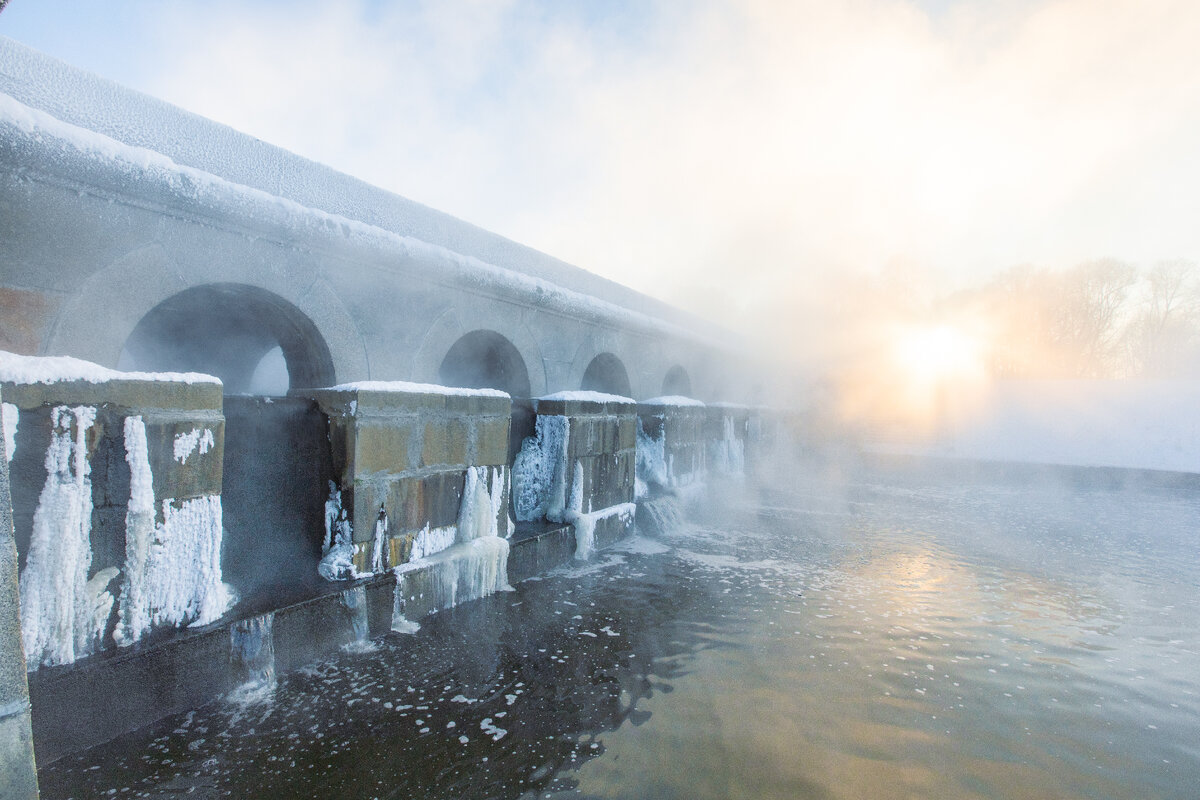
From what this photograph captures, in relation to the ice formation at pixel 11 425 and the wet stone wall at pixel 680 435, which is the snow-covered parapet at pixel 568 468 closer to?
the wet stone wall at pixel 680 435

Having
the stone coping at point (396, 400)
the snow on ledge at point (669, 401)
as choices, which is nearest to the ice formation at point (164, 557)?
the stone coping at point (396, 400)

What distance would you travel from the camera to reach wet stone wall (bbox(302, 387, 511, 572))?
3.37 metres

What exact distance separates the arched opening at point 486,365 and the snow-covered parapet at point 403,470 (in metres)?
3.22

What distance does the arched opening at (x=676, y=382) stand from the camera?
1255 centimetres

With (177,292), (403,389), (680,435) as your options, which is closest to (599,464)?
(680,435)

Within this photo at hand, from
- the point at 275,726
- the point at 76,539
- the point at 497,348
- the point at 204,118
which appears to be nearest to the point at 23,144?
the point at 204,118

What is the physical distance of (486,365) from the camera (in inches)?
325

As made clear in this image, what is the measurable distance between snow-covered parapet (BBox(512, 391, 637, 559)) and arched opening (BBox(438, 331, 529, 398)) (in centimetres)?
228

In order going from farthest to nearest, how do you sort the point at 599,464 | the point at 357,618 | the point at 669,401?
1. the point at 669,401
2. the point at 599,464
3. the point at 357,618

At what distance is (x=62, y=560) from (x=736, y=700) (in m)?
2.94

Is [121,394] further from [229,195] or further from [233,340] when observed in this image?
[233,340]

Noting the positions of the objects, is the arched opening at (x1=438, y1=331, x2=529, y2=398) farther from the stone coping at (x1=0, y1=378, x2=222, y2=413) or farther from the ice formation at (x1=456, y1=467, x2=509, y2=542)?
the stone coping at (x1=0, y1=378, x2=222, y2=413)

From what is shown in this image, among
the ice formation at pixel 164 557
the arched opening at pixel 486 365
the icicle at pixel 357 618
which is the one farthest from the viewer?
the arched opening at pixel 486 365

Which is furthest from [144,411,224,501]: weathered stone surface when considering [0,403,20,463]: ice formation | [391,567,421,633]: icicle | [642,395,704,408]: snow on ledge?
[642,395,704,408]: snow on ledge
